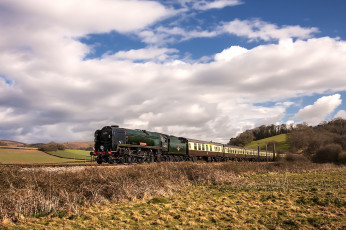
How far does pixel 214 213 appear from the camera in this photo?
399 inches

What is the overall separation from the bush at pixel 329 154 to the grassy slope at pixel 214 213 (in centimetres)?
4637

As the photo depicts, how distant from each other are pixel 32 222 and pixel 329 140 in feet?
264

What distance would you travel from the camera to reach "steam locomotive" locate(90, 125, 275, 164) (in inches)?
1105

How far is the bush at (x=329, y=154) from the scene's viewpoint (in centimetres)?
5262

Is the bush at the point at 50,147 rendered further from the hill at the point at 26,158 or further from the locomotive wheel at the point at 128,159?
the locomotive wheel at the point at 128,159

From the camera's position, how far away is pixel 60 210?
10.2m

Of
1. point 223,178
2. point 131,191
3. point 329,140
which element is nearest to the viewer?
point 131,191

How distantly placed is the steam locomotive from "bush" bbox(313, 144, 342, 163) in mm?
22922

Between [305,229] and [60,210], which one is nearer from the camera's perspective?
[305,229]

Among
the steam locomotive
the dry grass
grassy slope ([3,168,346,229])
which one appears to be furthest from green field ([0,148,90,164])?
grassy slope ([3,168,346,229])

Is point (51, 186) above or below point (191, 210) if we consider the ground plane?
above

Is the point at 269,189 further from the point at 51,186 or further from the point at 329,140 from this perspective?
the point at 329,140

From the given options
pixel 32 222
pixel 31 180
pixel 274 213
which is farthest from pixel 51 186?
pixel 274 213

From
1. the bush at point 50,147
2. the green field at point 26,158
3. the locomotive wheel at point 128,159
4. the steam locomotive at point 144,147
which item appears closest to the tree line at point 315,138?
the steam locomotive at point 144,147
